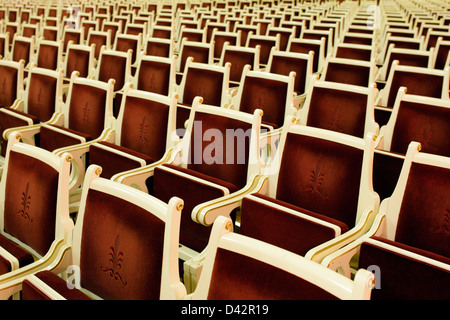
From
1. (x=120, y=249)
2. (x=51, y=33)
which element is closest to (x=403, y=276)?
(x=120, y=249)

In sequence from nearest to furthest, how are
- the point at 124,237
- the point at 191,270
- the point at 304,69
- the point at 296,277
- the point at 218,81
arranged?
1. the point at 296,277
2. the point at 124,237
3. the point at 191,270
4. the point at 218,81
5. the point at 304,69

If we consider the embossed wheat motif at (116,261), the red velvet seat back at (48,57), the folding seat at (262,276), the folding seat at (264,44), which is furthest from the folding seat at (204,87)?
the folding seat at (262,276)

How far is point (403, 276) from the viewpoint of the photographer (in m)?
0.65

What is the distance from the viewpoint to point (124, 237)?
0.62 m

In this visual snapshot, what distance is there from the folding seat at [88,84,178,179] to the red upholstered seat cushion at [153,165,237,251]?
0.11m

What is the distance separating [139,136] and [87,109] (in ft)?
0.78

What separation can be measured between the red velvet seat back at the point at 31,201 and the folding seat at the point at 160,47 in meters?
1.34

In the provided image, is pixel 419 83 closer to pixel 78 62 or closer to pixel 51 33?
pixel 78 62

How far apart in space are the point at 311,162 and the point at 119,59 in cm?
114

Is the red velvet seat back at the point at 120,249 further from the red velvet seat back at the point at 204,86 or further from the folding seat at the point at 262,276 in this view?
the red velvet seat back at the point at 204,86

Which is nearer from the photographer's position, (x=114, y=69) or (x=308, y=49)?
(x=114, y=69)

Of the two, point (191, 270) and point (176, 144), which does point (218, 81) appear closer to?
point (176, 144)

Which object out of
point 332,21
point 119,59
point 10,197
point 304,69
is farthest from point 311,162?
point 332,21

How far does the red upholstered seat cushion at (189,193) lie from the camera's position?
2.98 ft
